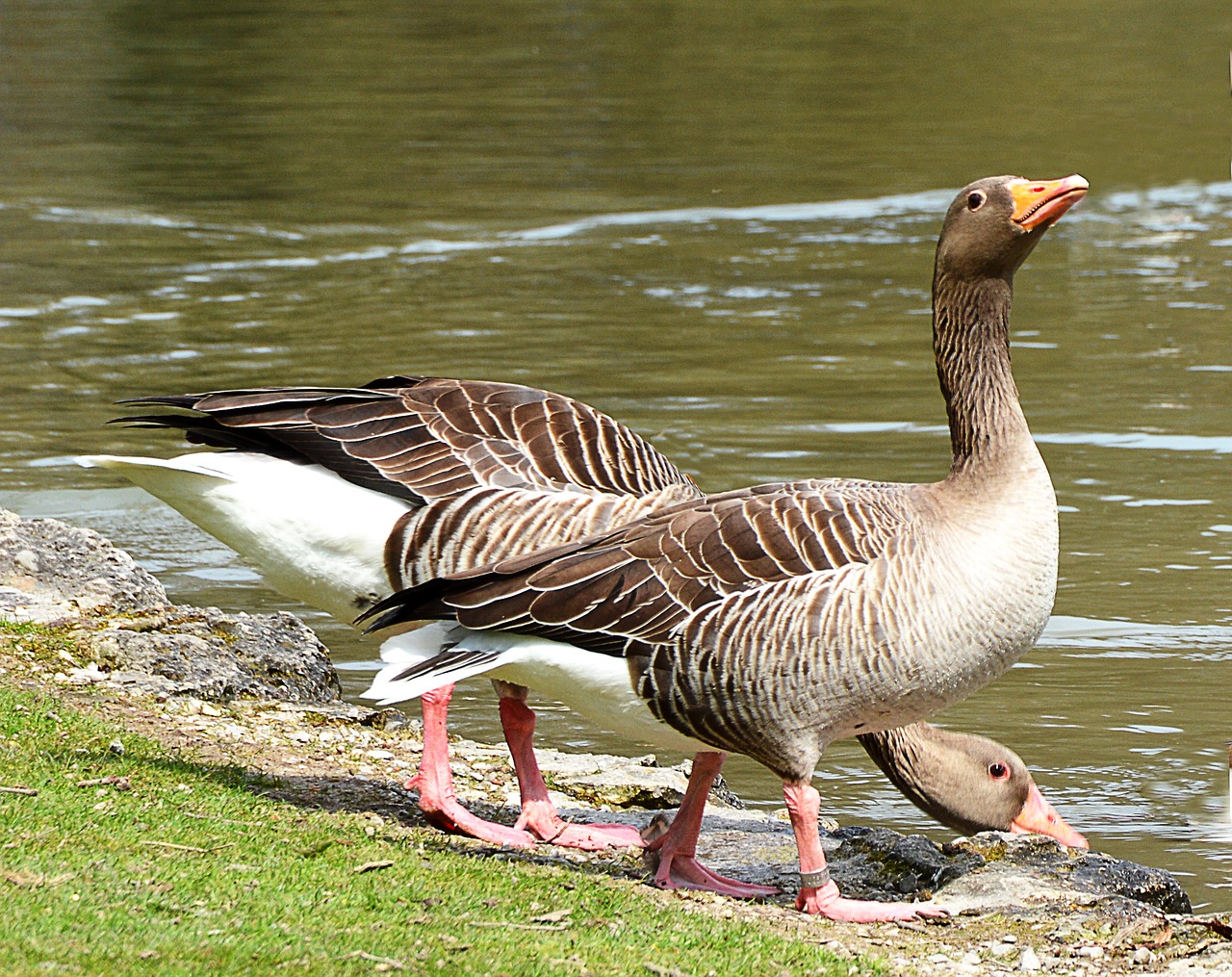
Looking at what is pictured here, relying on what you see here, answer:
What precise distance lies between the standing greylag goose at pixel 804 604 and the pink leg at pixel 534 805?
54 centimetres

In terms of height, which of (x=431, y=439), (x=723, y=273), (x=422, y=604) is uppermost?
(x=431, y=439)

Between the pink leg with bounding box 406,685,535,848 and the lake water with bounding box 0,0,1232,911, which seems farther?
the lake water with bounding box 0,0,1232,911

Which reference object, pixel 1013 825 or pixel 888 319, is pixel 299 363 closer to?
pixel 888 319

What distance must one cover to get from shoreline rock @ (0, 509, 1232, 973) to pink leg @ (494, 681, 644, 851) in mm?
77

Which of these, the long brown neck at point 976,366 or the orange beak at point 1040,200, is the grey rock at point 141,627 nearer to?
the long brown neck at point 976,366

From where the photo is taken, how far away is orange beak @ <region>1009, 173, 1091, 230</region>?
671 centimetres

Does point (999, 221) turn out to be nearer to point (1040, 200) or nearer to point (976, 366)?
point (1040, 200)

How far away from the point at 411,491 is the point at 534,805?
1.37 metres

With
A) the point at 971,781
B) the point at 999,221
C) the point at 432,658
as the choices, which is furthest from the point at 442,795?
the point at 999,221

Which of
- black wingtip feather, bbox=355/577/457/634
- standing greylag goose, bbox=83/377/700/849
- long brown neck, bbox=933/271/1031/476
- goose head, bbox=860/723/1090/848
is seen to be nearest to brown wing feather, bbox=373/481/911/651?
black wingtip feather, bbox=355/577/457/634

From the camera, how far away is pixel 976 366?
691cm

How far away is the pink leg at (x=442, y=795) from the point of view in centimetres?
718

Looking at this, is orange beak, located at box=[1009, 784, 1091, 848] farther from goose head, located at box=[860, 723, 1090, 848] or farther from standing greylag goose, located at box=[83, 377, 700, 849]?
standing greylag goose, located at box=[83, 377, 700, 849]

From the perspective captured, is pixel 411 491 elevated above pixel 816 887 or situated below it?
above
